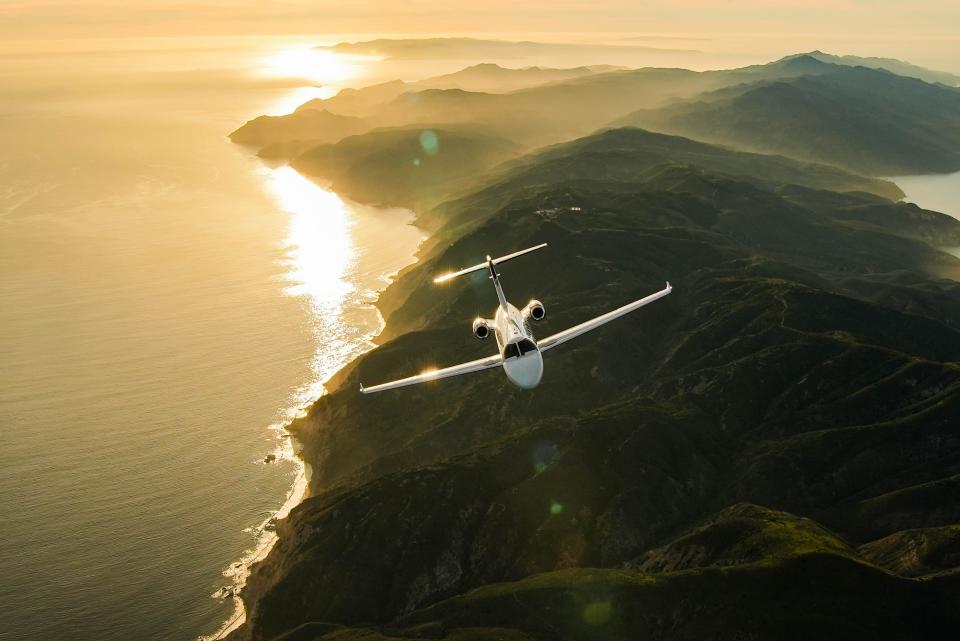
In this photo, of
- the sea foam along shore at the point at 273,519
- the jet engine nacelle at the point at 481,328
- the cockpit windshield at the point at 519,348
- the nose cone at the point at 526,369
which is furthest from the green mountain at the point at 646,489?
the cockpit windshield at the point at 519,348

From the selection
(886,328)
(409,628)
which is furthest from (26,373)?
(886,328)

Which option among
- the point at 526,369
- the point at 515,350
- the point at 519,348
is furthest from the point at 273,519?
the point at 526,369

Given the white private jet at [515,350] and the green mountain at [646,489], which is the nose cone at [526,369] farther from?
the green mountain at [646,489]

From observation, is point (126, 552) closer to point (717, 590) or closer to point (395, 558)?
point (395, 558)

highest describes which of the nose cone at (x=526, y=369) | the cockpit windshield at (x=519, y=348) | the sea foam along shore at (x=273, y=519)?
the cockpit windshield at (x=519, y=348)

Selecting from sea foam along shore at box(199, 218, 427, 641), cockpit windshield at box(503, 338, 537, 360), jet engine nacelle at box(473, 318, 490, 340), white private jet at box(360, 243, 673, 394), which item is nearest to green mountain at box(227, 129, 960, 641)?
sea foam along shore at box(199, 218, 427, 641)

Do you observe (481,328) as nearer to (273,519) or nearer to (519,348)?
(519,348)

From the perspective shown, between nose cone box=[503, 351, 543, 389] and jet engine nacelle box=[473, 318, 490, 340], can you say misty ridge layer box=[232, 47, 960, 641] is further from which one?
jet engine nacelle box=[473, 318, 490, 340]
